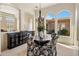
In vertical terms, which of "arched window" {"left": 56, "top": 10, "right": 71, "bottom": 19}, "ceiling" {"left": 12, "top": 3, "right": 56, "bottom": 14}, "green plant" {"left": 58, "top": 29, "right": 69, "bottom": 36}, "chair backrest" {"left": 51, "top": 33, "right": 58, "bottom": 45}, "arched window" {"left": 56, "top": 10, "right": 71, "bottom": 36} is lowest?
"chair backrest" {"left": 51, "top": 33, "right": 58, "bottom": 45}

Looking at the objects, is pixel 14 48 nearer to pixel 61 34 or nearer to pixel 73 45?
pixel 61 34

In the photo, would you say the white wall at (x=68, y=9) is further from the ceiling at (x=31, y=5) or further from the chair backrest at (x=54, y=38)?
the chair backrest at (x=54, y=38)

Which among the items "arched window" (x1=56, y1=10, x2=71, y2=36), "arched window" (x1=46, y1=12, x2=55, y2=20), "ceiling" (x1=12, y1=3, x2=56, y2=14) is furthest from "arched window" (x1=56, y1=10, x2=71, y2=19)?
"ceiling" (x1=12, y1=3, x2=56, y2=14)

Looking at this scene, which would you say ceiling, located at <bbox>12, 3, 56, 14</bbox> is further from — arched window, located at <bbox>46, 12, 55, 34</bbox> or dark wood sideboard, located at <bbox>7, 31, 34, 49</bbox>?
dark wood sideboard, located at <bbox>7, 31, 34, 49</bbox>

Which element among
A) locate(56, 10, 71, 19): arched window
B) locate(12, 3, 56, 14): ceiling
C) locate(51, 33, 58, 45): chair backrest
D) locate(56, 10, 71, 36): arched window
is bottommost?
locate(51, 33, 58, 45): chair backrest

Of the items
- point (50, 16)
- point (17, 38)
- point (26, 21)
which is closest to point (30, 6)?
point (26, 21)

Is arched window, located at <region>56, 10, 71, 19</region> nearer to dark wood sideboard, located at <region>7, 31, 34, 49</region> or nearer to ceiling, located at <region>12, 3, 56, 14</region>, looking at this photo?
ceiling, located at <region>12, 3, 56, 14</region>

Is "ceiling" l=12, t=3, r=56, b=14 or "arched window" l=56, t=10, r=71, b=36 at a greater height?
"ceiling" l=12, t=3, r=56, b=14

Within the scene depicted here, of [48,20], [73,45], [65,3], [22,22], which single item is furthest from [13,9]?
[73,45]

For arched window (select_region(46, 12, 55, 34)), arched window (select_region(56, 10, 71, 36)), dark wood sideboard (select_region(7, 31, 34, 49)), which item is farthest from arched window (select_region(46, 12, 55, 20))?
dark wood sideboard (select_region(7, 31, 34, 49))

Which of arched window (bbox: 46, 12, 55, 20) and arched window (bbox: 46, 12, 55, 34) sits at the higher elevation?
arched window (bbox: 46, 12, 55, 20)

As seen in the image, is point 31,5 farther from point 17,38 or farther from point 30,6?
point 17,38

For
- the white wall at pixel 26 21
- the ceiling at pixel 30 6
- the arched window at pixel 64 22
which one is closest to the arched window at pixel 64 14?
the arched window at pixel 64 22

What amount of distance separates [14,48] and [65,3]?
133cm
